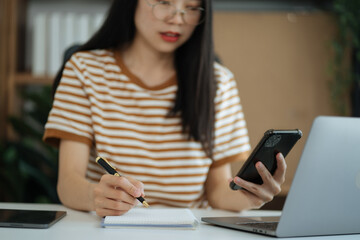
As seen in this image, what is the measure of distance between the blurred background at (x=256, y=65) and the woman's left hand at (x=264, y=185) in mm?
1240

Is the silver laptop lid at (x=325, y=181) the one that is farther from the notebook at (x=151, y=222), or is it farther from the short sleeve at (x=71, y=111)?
the short sleeve at (x=71, y=111)

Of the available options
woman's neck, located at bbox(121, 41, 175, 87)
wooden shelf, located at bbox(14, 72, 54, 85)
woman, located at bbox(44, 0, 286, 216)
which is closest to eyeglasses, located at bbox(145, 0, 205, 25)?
woman, located at bbox(44, 0, 286, 216)

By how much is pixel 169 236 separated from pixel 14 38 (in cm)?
186

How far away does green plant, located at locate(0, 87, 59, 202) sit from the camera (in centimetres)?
204

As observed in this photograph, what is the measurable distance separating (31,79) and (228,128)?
4.48ft

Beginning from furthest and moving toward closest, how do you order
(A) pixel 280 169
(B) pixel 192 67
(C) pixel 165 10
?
(B) pixel 192 67
(C) pixel 165 10
(A) pixel 280 169

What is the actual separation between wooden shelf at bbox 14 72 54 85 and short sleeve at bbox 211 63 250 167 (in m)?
1.22

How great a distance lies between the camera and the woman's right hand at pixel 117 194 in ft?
2.65

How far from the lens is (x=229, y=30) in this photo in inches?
89.7

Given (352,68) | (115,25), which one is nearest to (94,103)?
(115,25)

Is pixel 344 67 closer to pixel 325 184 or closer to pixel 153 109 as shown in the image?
pixel 153 109

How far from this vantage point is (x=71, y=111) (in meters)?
1.17

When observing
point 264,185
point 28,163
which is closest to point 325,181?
point 264,185

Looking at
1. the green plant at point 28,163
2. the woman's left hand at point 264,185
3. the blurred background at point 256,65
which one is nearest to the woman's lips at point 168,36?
the woman's left hand at point 264,185
